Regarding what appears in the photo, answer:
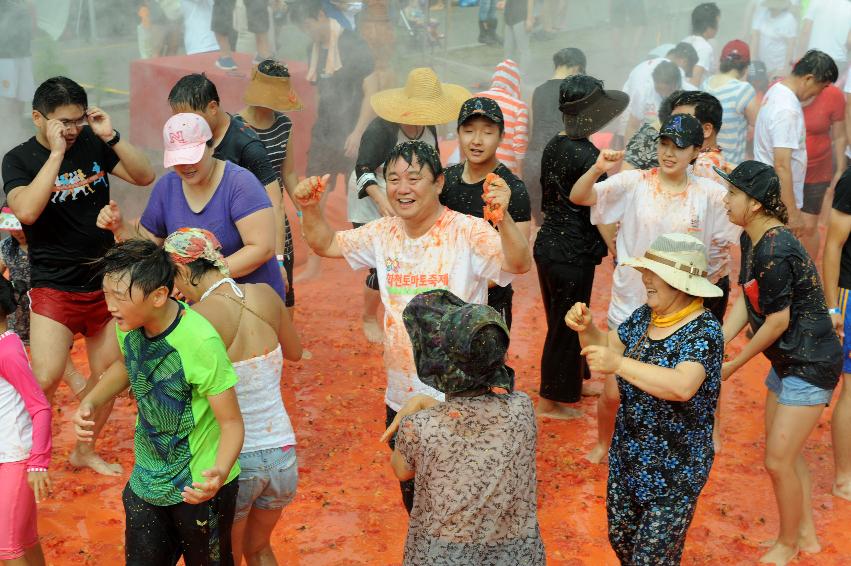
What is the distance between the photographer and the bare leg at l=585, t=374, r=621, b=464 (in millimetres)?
4918

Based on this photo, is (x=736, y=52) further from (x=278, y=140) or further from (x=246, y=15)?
(x=246, y=15)

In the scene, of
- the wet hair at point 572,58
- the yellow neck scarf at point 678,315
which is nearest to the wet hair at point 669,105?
the wet hair at point 572,58

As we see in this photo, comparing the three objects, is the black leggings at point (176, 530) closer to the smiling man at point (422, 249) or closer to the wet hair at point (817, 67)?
the smiling man at point (422, 249)

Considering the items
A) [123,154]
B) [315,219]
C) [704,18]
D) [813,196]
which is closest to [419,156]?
[315,219]

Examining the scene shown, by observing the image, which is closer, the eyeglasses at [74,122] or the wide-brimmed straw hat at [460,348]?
the wide-brimmed straw hat at [460,348]

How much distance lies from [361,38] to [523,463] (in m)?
7.20

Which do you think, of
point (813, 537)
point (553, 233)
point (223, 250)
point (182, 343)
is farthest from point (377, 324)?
point (182, 343)

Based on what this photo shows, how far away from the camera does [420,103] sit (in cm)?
582

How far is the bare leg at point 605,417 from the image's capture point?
16.1 ft

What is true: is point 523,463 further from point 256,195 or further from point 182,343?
point 256,195

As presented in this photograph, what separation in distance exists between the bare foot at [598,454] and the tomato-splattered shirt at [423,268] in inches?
64.8

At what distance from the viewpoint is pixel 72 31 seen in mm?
8641

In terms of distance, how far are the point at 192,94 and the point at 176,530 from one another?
7.69 feet

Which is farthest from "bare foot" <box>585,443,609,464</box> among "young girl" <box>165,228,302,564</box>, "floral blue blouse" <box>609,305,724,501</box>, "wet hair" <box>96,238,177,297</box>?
"wet hair" <box>96,238,177,297</box>
